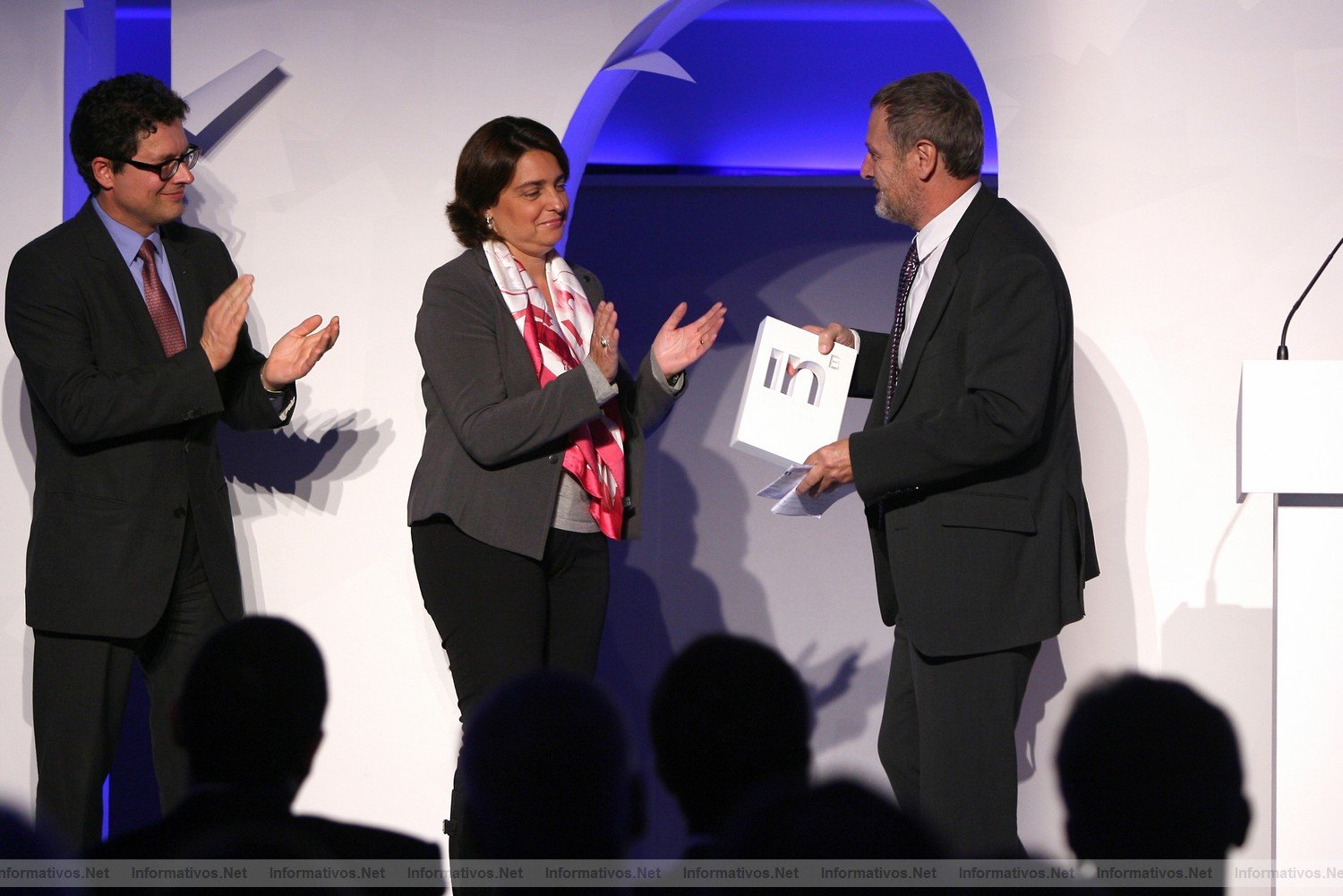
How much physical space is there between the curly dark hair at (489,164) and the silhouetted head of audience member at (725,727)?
151 cm

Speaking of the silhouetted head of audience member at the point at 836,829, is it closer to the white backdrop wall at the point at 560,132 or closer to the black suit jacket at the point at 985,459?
the black suit jacket at the point at 985,459

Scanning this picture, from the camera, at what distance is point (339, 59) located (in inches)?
131

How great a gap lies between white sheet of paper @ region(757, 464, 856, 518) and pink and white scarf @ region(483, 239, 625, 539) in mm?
343

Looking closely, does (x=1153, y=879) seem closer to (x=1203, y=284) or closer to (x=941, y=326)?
(x=941, y=326)

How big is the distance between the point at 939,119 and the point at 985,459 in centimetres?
72

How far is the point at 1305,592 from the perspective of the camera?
225cm

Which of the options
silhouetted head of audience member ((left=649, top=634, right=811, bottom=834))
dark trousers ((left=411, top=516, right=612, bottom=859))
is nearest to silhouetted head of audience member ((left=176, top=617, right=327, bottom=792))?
silhouetted head of audience member ((left=649, top=634, right=811, bottom=834))

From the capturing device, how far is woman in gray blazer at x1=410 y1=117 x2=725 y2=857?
2.65m

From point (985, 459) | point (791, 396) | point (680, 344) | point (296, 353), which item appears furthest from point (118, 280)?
point (985, 459)

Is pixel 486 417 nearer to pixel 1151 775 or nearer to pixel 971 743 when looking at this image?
pixel 971 743

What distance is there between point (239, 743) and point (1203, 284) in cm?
240

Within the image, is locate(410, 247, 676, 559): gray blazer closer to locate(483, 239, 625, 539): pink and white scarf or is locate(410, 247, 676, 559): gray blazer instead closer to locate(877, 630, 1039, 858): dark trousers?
locate(483, 239, 625, 539): pink and white scarf

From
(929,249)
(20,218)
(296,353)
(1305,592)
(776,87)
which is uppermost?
(776,87)

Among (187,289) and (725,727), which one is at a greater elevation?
(187,289)
